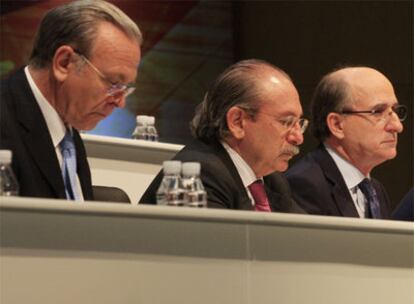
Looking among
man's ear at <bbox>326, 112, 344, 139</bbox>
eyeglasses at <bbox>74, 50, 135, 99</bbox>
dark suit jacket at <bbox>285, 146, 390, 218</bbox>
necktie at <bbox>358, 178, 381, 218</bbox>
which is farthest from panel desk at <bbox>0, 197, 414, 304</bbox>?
man's ear at <bbox>326, 112, 344, 139</bbox>

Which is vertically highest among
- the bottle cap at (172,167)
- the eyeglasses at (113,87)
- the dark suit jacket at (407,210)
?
the eyeglasses at (113,87)

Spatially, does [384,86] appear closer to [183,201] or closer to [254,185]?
[254,185]

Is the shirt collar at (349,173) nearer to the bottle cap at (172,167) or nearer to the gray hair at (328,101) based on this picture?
the gray hair at (328,101)

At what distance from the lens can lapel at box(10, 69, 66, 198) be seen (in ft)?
7.47

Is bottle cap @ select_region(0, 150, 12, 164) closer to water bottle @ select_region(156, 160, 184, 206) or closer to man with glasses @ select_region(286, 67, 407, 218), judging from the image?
water bottle @ select_region(156, 160, 184, 206)

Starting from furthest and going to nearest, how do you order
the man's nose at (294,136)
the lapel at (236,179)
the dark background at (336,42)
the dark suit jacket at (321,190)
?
1. the dark background at (336,42)
2. the dark suit jacket at (321,190)
3. the man's nose at (294,136)
4. the lapel at (236,179)

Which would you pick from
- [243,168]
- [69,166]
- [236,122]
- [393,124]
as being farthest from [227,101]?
[393,124]

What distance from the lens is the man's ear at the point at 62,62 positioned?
2.46 metres

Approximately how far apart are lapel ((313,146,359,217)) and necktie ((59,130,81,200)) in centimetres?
92

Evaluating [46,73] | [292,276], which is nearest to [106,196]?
[46,73]

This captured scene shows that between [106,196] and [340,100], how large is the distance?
3.69ft

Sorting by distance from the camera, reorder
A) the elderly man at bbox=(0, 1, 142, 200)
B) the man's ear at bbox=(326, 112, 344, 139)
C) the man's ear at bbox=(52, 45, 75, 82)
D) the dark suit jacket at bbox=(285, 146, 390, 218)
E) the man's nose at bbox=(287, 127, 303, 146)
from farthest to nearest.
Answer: the man's ear at bbox=(326, 112, 344, 139) → the dark suit jacket at bbox=(285, 146, 390, 218) → the man's nose at bbox=(287, 127, 303, 146) → the man's ear at bbox=(52, 45, 75, 82) → the elderly man at bbox=(0, 1, 142, 200)

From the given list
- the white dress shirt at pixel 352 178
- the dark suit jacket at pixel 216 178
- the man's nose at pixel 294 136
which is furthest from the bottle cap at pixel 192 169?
the white dress shirt at pixel 352 178

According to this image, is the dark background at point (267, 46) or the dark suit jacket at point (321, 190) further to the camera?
the dark background at point (267, 46)
